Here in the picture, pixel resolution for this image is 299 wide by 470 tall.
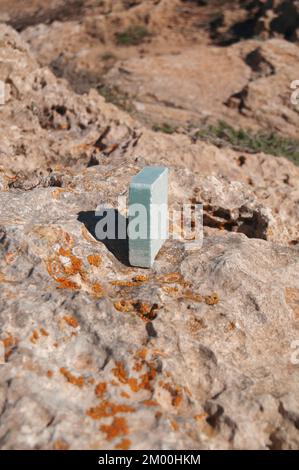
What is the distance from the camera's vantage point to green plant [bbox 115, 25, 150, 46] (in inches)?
797

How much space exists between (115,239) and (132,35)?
57.5ft

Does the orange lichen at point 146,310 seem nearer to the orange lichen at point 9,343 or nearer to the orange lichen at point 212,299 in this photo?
the orange lichen at point 212,299

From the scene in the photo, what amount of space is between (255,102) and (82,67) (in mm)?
6472

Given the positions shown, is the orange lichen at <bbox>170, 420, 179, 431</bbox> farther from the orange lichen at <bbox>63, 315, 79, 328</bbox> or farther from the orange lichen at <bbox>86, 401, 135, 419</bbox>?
the orange lichen at <bbox>63, 315, 79, 328</bbox>

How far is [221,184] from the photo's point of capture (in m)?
6.46

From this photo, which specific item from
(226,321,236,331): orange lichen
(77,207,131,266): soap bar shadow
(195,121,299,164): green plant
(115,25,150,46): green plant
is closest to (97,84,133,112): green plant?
(195,121,299,164): green plant

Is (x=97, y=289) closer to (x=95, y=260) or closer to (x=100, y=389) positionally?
(x=95, y=260)

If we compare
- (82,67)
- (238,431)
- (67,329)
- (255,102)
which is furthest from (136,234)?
(82,67)

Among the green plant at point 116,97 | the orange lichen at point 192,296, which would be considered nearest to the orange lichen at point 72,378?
the orange lichen at point 192,296

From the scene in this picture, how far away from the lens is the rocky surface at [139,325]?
332 centimetres

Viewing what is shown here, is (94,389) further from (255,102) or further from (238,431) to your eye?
(255,102)

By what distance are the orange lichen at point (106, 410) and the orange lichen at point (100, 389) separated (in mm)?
65

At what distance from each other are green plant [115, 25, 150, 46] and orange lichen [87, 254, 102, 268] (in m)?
17.2

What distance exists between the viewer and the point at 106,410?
132 inches
